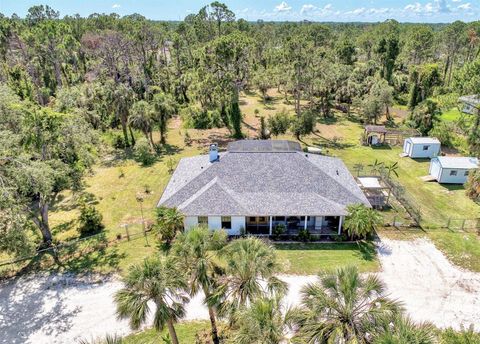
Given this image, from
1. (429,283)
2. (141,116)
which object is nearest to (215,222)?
(429,283)

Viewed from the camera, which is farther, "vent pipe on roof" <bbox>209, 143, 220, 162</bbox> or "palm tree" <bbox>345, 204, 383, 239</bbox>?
"vent pipe on roof" <bbox>209, 143, 220, 162</bbox>

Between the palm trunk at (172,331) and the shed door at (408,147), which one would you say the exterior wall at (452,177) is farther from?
the palm trunk at (172,331)

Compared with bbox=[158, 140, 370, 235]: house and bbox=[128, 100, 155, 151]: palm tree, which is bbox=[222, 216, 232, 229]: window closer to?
bbox=[158, 140, 370, 235]: house

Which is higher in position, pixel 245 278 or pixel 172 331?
pixel 245 278

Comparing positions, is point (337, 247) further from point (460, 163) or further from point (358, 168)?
point (460, 163)

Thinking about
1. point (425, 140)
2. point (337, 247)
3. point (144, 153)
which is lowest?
point (337, 247)

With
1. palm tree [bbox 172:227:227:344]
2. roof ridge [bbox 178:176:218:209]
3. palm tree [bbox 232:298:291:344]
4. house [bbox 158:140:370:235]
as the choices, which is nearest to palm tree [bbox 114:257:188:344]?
palm tree [bbox 172:227:227:344]
